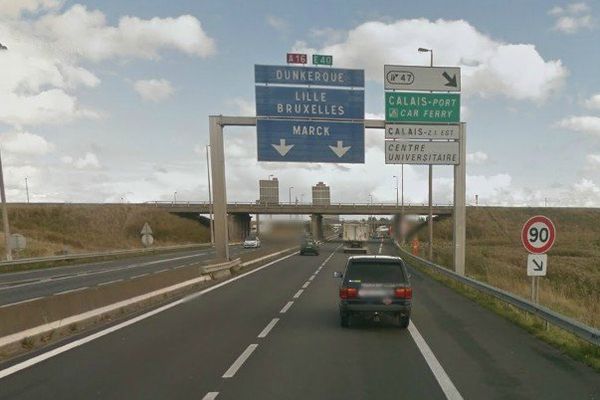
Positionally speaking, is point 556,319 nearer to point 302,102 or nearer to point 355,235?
point 302,102

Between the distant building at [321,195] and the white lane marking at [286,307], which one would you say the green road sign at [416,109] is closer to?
the white lane marking at [286,307]

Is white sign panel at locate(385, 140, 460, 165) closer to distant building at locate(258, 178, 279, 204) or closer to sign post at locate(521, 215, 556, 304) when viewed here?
sign post at locate(521, 215, 556, 304)

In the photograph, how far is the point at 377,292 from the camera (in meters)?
10.6

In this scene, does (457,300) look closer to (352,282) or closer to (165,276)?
(352,282)

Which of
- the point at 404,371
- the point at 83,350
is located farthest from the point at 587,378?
the point at 83,350

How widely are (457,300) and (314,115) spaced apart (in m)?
10.1

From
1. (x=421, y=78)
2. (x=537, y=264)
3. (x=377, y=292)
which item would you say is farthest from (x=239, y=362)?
(x=421, y=78)

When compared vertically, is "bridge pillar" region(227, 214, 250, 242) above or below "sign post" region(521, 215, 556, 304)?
below

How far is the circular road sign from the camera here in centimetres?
1096

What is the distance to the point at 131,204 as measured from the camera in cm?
9275

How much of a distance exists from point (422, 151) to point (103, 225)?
72172mm

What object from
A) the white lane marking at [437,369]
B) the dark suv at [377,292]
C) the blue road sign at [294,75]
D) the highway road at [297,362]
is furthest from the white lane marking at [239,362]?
the blue road sign at [294,75]

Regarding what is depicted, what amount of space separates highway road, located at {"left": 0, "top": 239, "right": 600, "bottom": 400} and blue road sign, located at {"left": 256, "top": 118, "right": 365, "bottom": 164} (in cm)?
1029

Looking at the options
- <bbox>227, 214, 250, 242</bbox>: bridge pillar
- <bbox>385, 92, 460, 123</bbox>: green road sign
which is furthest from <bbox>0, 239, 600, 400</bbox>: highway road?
<bbox>227, 214, 250, 242</bbox>: bridge pillar
